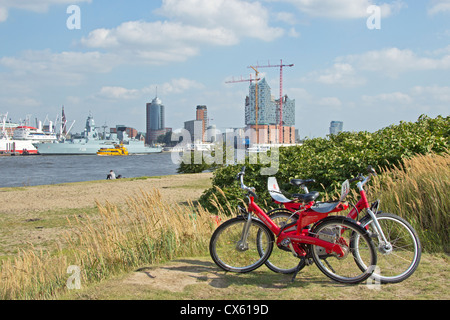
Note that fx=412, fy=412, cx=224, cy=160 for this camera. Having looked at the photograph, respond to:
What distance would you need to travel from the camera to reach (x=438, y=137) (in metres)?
8.59

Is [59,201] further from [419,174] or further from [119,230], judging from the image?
[419,174]

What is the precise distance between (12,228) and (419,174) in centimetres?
967

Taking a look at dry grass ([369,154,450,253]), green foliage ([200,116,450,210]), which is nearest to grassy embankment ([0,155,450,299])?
dry grass ([369,154,450,253])

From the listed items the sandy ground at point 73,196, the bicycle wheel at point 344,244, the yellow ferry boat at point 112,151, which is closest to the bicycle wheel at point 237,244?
the bicycle wheel at point 344,244

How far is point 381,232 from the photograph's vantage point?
4.50 metres

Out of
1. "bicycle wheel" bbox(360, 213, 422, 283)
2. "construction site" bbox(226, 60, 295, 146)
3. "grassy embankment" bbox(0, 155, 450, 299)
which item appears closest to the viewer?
"bicycle wheel" bbox(360, 213, 422, 283)

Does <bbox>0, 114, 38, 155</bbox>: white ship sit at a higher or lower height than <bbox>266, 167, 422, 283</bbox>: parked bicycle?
higher

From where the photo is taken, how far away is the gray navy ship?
122m

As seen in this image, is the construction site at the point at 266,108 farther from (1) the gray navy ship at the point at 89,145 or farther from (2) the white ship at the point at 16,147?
(2) the white ship at the point at 16,147

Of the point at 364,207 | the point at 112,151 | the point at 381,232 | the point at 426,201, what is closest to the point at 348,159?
the point at 426,201

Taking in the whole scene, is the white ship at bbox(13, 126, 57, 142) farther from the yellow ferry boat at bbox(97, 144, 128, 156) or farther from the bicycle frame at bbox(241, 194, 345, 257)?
the bicycle frame at bbox(241, 194, 345, 257)

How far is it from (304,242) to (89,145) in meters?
131

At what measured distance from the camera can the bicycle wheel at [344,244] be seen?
4340mm

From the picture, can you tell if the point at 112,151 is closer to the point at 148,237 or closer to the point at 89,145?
the point at 89,145
